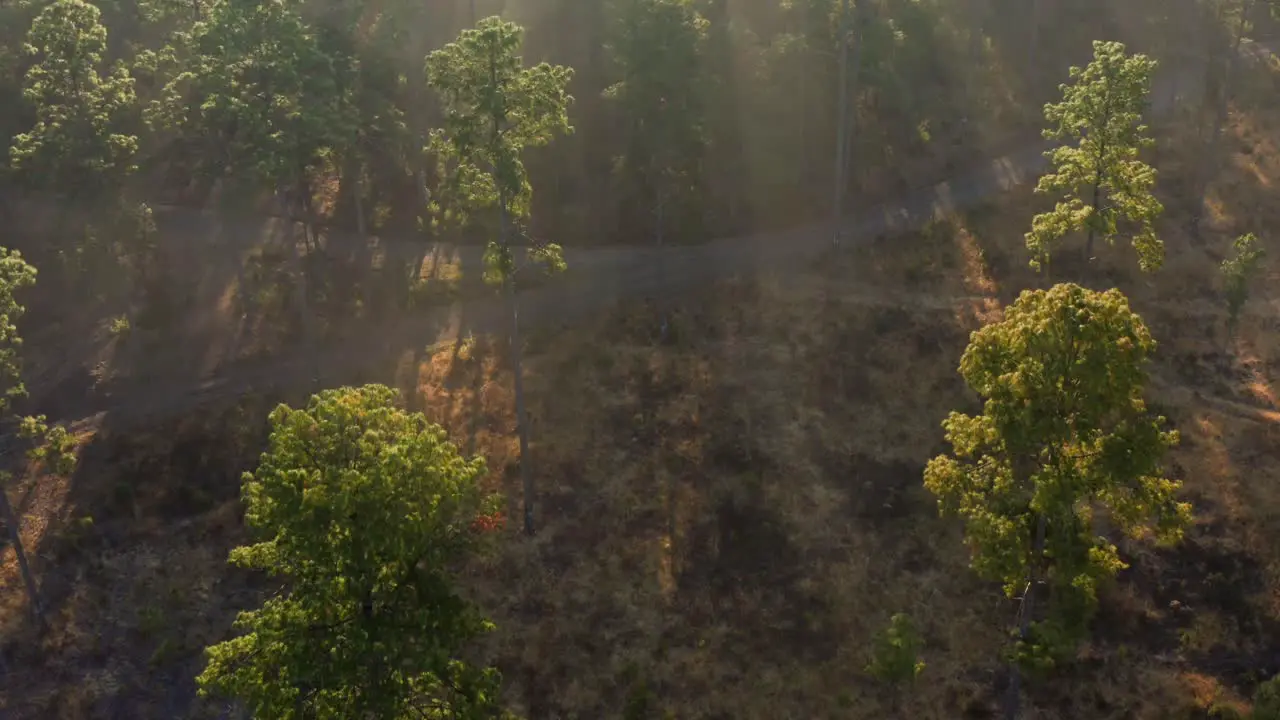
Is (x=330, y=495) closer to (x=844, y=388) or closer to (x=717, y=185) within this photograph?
(x=844, y=388)

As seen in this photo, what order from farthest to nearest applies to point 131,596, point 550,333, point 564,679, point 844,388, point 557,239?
point 557,239, point 550,333, point 844,388, point 131,596, point 564,679

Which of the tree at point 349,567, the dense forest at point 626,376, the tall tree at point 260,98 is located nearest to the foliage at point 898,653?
the dense forest at point 626,376

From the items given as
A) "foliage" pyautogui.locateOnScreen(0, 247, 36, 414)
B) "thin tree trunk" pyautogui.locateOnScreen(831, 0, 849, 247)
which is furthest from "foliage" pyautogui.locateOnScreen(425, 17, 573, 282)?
"thin tree trunk" pyautogui.locateOnScreen(831, 0, 849, 247)

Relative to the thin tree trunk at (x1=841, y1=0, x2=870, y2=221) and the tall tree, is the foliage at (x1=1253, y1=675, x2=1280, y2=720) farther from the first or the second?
the tall tree

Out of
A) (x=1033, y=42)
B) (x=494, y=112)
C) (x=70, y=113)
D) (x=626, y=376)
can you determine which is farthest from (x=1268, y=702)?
(x=1033, y=42)

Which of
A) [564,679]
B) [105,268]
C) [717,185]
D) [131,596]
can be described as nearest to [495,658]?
[564,679]

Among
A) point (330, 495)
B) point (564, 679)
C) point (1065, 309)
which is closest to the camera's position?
point (330, 495)
